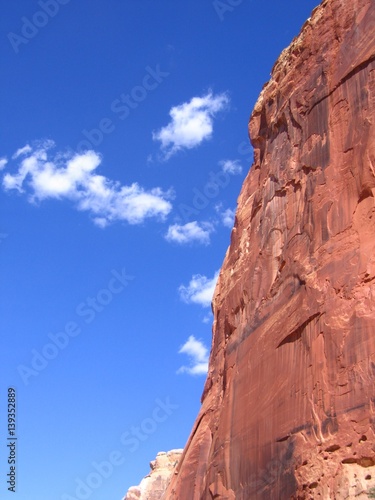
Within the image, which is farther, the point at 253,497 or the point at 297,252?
the point at 297,252

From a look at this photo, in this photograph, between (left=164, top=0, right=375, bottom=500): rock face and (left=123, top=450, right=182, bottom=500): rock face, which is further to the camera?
(left=123, top=450, right=182, bottom=500): rock face

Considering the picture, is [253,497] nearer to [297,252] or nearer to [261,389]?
[261,389]

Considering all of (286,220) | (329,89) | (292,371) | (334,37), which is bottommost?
(292,371)

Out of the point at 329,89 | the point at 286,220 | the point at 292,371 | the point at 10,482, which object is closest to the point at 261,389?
the point at 292,371

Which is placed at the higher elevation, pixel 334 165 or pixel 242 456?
pixel 334 165

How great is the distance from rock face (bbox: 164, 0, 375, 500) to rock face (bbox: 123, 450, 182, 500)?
5167 cm

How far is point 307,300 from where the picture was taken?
20.6 meters

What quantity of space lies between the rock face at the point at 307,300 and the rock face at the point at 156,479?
5167 centimetres

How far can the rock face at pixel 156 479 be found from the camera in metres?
78.4

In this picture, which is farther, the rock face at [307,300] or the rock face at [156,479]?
the rock face at [156,479]

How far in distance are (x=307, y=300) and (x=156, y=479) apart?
66.1 meters

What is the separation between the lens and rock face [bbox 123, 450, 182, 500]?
78.4 m

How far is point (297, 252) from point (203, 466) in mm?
11864

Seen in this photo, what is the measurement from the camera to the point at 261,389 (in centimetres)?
2228
